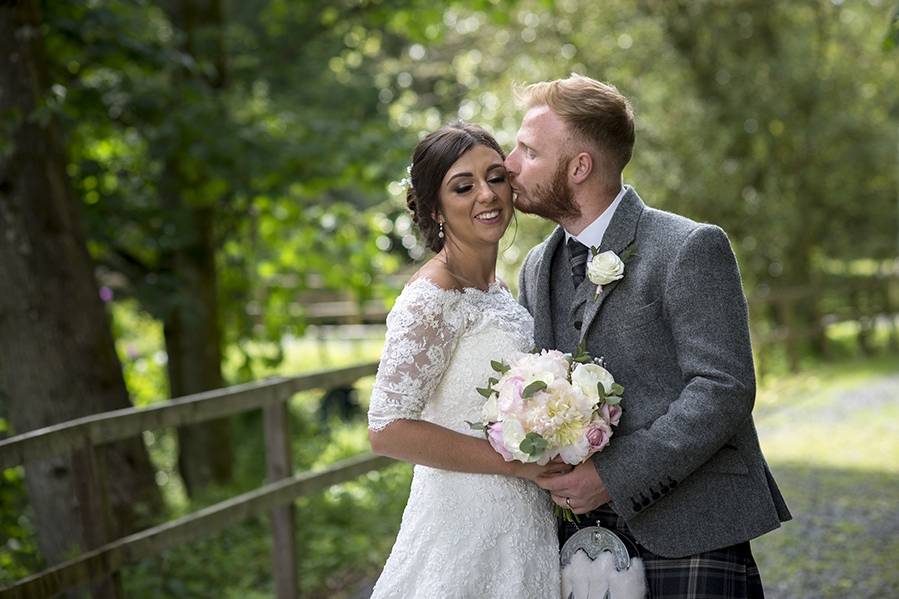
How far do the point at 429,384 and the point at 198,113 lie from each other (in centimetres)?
545

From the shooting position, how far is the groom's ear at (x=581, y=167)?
2.84 meters

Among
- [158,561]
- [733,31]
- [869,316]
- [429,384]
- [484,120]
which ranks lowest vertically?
[869,316]

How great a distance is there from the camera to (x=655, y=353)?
2748 mm

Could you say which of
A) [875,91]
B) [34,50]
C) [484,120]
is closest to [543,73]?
[484,120]

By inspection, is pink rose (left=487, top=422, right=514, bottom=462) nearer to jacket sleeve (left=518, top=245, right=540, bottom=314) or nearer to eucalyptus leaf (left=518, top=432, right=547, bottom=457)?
eucalyptus leaf (left=518, top=432, right=547, bottom=457)

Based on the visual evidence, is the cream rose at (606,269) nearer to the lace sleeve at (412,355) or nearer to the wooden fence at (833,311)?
the lace sleeve at (412,355)

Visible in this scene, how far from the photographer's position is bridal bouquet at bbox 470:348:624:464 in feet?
8.57

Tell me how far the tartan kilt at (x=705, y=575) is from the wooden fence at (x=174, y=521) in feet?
6.76

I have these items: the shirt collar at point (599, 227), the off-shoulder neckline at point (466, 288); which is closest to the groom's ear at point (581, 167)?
the shirt collar at point (599, 227)

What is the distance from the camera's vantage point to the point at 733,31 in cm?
1670

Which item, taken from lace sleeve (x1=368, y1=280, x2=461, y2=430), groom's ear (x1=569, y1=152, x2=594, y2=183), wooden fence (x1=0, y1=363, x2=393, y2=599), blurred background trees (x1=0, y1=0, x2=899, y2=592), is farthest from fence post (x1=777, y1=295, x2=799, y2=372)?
lace sleeve (x1=368, y1=280, x2=461, y2=430)

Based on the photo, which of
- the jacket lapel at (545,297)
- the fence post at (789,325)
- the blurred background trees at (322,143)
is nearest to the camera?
the jacket lapel at (545,297)

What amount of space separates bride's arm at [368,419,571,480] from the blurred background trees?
0.94 meters

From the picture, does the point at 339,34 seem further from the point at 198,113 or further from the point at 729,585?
the point at 729,585
